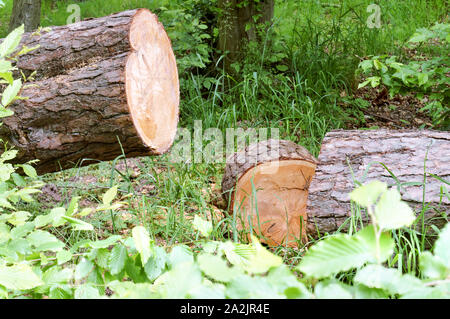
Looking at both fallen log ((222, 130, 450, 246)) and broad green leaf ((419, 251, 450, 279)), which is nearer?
broad green leaf ((419, 251, 450, 279))

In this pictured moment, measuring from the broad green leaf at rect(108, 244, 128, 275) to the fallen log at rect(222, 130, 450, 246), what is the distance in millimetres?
1207

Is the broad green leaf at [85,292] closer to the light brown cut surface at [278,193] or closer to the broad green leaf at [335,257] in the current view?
the broad green leaf at [335,257]

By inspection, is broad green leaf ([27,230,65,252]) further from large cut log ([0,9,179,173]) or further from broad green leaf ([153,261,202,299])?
large cut log ([0,9,179,173])

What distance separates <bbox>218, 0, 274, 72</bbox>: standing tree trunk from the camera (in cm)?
445

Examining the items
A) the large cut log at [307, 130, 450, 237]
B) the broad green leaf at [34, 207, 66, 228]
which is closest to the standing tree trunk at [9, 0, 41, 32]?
the large cut log at [307, 130, 450, 237]

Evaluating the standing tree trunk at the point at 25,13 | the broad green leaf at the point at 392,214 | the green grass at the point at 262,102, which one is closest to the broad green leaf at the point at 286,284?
the broad green leaf at the point at 392,214

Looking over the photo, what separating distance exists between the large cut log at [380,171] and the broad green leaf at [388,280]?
4.94ft

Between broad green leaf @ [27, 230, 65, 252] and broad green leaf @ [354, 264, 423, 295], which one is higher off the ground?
broad green leaf @ [354, 264, 423, 295]

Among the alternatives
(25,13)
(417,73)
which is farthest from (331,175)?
(25,13)

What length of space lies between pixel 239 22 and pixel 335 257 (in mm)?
4136

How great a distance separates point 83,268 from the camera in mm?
1151

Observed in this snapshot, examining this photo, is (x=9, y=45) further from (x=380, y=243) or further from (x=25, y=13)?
(x=25, y=13)

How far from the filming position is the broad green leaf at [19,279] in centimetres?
104

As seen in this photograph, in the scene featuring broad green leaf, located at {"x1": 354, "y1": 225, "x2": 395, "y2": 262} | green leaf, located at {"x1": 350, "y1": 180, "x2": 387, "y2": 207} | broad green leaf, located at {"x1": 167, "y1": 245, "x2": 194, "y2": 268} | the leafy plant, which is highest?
the leafy plant
